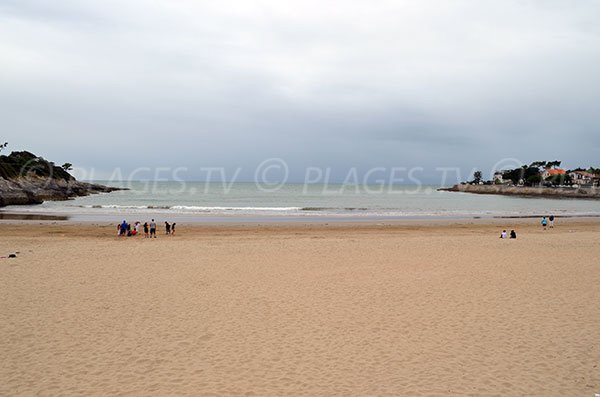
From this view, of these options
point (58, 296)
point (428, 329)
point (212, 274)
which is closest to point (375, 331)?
point (428, 329)

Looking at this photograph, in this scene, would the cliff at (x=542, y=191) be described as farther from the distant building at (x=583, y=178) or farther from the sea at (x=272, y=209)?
the sea at (x=272, y=209)

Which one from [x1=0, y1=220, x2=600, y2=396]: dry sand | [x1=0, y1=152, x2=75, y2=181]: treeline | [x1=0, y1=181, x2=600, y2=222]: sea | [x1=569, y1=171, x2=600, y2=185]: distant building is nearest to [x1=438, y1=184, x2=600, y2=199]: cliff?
[x1=569, y1=171, x2=600, y2=185]: distant building

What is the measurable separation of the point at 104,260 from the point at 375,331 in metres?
11.0

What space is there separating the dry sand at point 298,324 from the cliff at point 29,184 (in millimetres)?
40044

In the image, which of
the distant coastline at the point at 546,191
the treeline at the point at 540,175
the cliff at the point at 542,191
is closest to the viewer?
the distant coastline at the point at 546,191

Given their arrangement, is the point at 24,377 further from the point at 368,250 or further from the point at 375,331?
the point at 368,250

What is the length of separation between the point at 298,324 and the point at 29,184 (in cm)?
6959

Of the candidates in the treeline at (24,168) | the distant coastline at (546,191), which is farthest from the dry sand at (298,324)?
the distant coastline at (546,191)

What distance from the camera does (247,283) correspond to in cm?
1147

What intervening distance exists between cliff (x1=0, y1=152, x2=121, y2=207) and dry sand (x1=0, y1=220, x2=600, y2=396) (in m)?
40.0

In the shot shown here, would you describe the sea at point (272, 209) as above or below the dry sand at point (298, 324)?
above

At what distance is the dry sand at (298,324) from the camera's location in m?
5.69

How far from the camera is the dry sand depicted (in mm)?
5691

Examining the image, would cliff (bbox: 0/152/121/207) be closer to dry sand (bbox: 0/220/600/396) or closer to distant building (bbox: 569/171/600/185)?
dry sand (bbox: 0/220/600/396)
